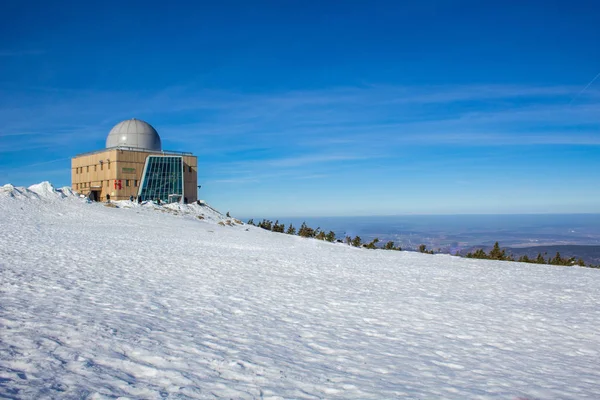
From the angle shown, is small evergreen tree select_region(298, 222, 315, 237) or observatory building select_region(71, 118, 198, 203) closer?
observatory building select_region(71, 118, 198, 203)

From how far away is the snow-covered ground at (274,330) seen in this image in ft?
18.4

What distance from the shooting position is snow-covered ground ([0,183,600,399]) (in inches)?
220

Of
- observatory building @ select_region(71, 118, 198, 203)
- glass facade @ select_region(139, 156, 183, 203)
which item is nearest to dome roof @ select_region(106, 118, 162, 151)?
observatory building @ select_region(71, 118, 198, 203)

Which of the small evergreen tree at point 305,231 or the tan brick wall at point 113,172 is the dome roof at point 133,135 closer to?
the tan brick wall at point 113,172

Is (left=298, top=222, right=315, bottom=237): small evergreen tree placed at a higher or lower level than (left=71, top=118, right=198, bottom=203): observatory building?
lower

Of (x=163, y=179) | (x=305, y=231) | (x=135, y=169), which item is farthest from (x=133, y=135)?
(x=305, y=231)

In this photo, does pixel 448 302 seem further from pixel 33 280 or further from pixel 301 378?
pixel 33 280

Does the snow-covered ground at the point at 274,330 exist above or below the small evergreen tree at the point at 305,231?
below

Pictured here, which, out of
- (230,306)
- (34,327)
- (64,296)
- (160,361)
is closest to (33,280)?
(64,296)

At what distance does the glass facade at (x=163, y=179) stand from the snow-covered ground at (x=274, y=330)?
3126cm

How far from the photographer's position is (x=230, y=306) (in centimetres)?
1034

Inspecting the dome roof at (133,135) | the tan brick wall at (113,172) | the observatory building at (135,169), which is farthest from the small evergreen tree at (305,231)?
the dome roof at (133,135)

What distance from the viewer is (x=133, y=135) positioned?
50.8 m

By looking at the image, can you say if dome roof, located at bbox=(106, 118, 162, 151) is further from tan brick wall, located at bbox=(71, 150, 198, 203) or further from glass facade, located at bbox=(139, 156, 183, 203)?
glass facade, located at bbox=(139, 156, 183, 203)
